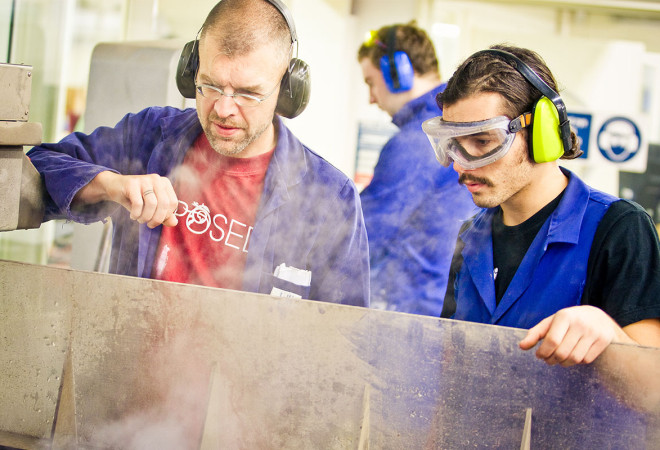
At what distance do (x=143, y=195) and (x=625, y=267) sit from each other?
4.03ft

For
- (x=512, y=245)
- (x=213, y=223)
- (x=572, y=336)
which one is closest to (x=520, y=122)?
(x=512, y=245)

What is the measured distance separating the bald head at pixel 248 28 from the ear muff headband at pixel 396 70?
94cm

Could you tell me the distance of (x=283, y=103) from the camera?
1.89 meters

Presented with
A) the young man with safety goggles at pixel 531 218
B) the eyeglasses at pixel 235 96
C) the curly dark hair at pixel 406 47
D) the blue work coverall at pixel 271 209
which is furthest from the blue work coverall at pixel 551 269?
the curly dark hair at pixel 406 47

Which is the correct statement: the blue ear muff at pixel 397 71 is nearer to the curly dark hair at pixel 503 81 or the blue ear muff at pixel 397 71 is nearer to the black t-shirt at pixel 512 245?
the curly dark hair at pixel 503 81

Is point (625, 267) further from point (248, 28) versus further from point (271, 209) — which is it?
point (248, 28)

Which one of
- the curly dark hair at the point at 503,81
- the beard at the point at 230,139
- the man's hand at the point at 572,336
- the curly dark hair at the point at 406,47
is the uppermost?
the curly dark hair at the point at 406,47

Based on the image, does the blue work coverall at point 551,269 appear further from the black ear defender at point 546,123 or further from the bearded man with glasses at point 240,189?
the bearded man with glasses at point 240,189

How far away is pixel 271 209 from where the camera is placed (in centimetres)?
185

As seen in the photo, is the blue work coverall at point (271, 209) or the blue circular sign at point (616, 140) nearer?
the blue work coverall at point (271, 209)

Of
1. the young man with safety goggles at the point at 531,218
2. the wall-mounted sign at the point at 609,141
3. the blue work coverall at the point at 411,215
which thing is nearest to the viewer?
the young man with safety goggles at the point at 531,218

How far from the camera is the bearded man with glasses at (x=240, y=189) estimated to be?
182 cm

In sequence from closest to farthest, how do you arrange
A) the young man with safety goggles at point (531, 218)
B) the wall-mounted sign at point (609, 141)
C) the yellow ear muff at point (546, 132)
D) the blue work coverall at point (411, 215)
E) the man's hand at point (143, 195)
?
the young man with safety goggles at point (531, 218) < the yellow ear muff at point (546, 132) < the man's hand at point (143, 195) < the blue work coverall at point (411, 215) < the wall-mounted sign at point (609, 141)

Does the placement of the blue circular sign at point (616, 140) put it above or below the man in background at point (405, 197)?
above
